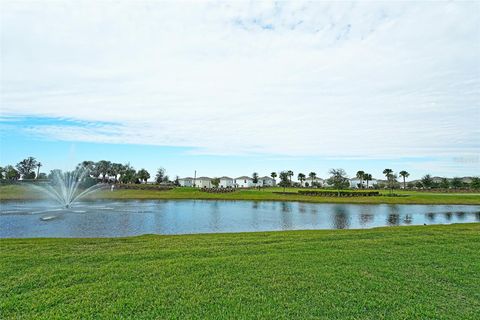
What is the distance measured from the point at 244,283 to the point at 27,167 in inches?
4408

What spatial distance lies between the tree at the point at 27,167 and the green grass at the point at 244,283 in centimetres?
10180

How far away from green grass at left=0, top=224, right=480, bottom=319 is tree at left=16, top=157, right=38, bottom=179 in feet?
334

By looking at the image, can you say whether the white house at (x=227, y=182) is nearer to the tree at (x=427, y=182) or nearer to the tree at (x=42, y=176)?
the tree at (x=42, y=176)

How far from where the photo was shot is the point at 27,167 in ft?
315

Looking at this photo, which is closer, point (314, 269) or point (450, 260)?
point (314, 269)

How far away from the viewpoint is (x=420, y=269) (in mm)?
7824

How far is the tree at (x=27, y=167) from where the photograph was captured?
307 ft

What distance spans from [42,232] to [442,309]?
19998mm

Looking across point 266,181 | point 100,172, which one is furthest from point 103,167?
point 266,181

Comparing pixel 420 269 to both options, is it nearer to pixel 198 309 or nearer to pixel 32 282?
pixel 198 309

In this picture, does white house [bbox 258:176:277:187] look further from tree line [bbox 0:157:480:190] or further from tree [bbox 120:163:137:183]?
tree [bbox 120:163:137:183]

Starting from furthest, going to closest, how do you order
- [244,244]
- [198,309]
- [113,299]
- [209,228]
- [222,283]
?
[209,228], [244,244], [222,283], [113,299], [198,309]

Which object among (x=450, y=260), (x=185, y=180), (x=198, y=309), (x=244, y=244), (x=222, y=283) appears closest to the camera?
(x=198, y=309)

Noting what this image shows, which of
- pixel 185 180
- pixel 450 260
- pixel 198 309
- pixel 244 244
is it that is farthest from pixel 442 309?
pixel 185 180
